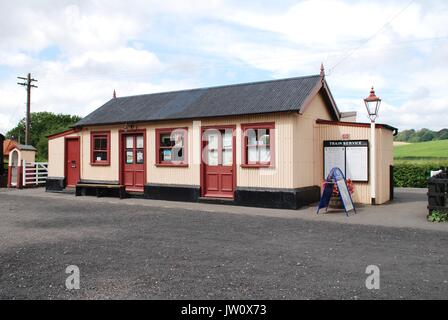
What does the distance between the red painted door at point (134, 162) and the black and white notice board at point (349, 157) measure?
6.99 meters

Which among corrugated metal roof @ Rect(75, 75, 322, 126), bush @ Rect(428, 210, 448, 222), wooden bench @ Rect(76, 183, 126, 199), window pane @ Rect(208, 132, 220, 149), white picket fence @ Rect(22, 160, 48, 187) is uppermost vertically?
corrugated metal roof @ Rect(75, 75, 322, 126)

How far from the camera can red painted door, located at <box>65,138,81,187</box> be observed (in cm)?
1836

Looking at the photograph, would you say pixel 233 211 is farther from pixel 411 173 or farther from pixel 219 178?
pixel 411 173

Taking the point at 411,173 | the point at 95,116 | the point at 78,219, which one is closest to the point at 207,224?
the point at 78,219

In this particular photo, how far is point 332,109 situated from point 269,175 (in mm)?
4665

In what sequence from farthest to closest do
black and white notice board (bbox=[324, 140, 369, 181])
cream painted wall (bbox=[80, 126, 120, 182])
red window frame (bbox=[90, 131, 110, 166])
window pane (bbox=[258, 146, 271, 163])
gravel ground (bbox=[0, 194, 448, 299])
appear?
1. red window frame (bbox=[90, 131, 110, 166])
2. cream painted wall (bbox=[80, 126, 120, 182])
3. black and white notice board (bbox=[324, 140, 369, 181])
4. window pane (bbox=[258, 146, 271, 163])
5. gravel ground (bbox=[0, 194, 448, 299])

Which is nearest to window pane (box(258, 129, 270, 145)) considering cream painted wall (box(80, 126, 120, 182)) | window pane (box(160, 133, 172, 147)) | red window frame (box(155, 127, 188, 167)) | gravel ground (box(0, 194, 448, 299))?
red window frame (box(155, 127, 188, 167))

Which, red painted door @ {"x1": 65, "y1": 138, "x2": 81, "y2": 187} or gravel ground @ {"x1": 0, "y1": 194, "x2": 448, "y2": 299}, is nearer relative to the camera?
gravel ground @ {"x1": 0, "y1": 194, "x2": 448, "y2": 299}

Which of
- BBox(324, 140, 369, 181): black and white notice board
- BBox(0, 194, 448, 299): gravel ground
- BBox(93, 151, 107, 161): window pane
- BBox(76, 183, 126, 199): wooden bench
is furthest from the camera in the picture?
BBox(93, 151, 107, 161): window pane

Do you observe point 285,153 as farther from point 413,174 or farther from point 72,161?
point 413,174

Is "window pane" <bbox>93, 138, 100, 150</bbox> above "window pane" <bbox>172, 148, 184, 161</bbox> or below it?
above

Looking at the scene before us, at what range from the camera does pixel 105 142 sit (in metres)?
17.1

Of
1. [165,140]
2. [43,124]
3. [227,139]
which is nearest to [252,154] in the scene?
[227,139]

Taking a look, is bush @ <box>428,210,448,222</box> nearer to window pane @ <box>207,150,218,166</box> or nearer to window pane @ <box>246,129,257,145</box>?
window pane @ <box>246,129,257,145</box>
